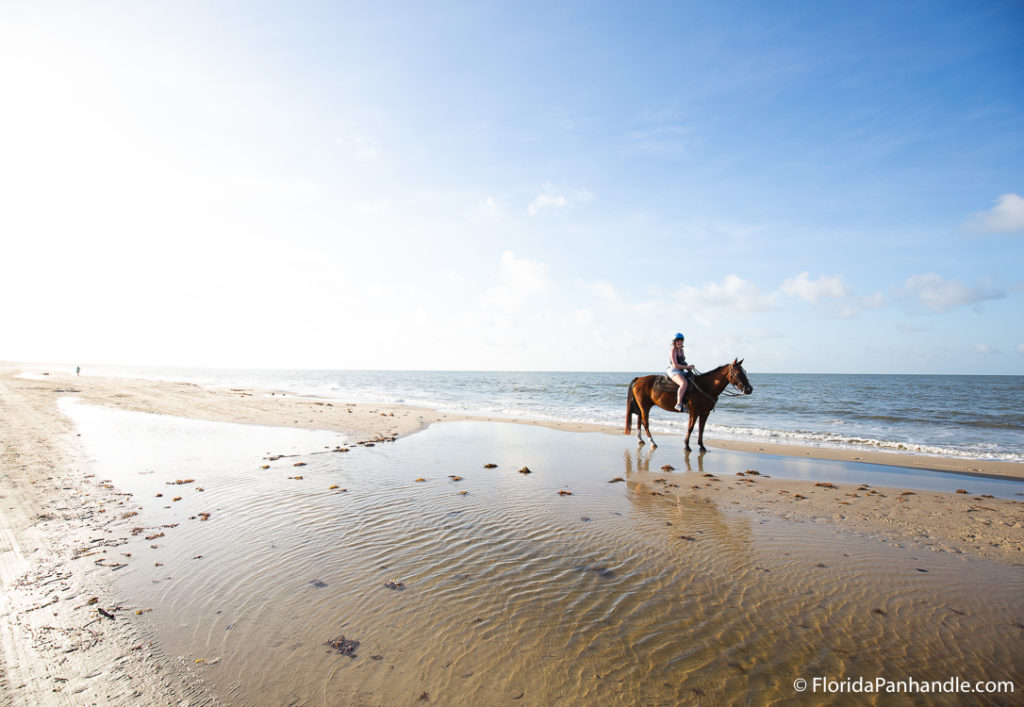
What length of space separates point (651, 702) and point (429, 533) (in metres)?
3.96

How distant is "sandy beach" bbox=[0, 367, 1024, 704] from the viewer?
3.32m

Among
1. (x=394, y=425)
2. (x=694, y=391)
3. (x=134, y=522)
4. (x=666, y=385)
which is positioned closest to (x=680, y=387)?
(x=694, y=391)

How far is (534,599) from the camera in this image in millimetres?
4531

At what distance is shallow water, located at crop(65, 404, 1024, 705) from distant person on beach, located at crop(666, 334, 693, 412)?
20.7ft

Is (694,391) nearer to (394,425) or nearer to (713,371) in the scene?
(713,371)

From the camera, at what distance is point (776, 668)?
137 inches

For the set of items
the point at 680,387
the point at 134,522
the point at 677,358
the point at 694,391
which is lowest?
the point at 134,522

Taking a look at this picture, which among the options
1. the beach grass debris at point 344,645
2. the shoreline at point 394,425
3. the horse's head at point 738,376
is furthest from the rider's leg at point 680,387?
the beach grass debris at point 344,645

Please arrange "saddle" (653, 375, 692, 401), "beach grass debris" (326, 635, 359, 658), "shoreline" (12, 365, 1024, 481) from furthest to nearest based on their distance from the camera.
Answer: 1. "saddle" (653, 375, 692, 401)
2. "shoreline" (12, 365, 1024, 481)
3. "beach grass debris" (326, 635, 359, 658)

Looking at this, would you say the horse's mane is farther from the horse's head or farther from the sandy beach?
the sandy beach

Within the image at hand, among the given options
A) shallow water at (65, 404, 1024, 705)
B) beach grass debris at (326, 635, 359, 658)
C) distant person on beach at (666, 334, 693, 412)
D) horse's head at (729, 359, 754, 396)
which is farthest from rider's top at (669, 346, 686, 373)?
beach grass debris at (326, 635, 359, 658)

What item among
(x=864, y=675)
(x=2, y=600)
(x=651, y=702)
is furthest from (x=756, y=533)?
(x=2, y=600)

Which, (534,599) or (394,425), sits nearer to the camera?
(534,599)

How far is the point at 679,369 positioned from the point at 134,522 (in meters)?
13.8
